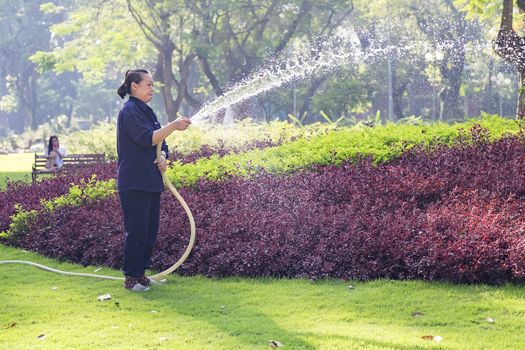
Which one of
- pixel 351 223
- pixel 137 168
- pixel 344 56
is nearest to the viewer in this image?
pixel 137 168

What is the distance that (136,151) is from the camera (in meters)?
6.48

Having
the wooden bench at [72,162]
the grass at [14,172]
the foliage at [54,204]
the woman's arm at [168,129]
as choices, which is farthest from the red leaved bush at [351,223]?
the grass at [14,172]

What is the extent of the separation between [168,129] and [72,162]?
1052 centimetres

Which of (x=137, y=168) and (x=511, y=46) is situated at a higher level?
(x=511, y=46)

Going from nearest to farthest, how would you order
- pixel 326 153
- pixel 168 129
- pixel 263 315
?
1. pixel 263 315
2. pixel 168 129
3. pixel 326 153

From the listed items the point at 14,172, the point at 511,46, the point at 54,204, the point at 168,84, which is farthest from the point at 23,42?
the point at 54,204


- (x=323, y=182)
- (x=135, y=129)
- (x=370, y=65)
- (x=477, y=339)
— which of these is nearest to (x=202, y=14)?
(x=370, y=65)

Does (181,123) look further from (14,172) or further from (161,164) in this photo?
(14,172)

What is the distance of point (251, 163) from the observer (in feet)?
33.9

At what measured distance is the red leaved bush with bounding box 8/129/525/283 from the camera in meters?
6.41

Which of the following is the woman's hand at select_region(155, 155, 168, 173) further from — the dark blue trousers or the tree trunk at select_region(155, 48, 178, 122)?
the tree trunk at select_region(155, 48, 178, 122)

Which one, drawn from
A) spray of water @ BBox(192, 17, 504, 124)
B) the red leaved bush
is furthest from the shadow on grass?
spray of water @ BBox(192, 17, 504, 124)

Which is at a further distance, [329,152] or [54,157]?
[54,157]

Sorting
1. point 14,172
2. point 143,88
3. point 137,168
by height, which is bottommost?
point 14,172
